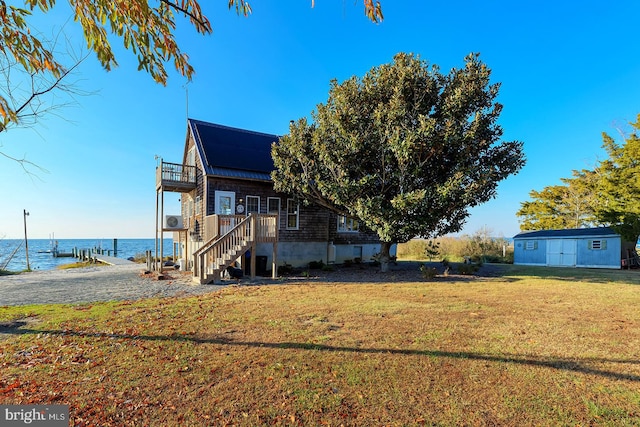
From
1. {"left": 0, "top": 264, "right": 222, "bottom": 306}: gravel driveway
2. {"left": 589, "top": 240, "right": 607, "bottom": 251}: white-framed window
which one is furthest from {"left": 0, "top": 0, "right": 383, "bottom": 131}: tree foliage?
{"left": 589, "top": 240, "right": 607, "bottom": 251}: white-framed window

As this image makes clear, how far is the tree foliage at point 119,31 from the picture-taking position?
9.12ft

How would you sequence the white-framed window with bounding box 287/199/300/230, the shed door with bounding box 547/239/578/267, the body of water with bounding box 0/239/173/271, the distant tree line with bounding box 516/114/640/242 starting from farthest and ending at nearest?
1. the body of water with bounding box 0/239/173/271
2. the shed door with bounding box 547/239/578/267
3. the distant tree line with bounding box 516/114/640/242
4. the white-framed window with bounding box 287/199/300/230

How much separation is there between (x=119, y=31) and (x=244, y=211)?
12.8m

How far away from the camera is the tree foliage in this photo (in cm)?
278

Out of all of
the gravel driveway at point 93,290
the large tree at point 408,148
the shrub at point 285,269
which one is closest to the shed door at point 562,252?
the large tree at point 408,148

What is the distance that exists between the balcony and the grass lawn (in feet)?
29.7

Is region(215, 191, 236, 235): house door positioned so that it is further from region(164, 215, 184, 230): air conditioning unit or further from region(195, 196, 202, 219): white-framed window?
region(164, 215, 184, 230): air conditioning unit

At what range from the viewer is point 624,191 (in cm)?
1975

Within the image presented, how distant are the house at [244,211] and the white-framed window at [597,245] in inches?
630

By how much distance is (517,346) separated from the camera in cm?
486

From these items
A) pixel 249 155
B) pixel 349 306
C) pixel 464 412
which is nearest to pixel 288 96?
pixel 249 155

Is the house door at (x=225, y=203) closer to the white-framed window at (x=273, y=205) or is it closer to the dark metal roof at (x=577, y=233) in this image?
the white-framed window at (x=273, y=205)

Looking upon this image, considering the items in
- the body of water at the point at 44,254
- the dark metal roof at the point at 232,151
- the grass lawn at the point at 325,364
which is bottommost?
the body of water at the point at 44,254

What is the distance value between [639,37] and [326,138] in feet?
41.3
